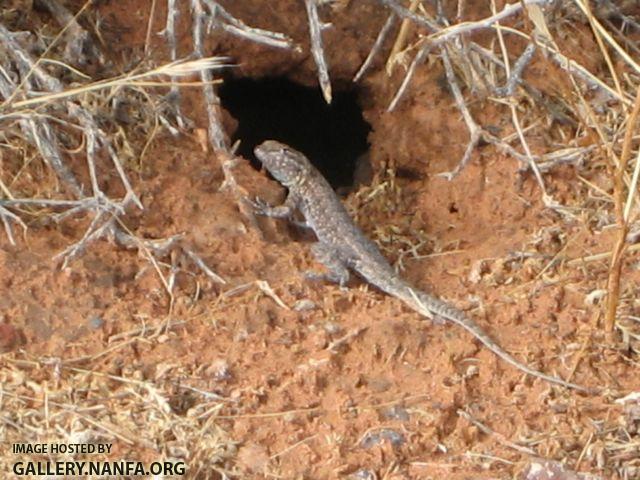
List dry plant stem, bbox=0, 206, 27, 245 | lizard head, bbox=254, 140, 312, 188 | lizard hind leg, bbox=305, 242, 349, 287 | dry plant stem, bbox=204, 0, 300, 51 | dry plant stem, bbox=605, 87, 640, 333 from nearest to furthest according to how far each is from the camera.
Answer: dry plant stem, bbox=605, 87, 640, 333
dry plant stem, bbox=0, 206, 27, 245
dry plant stem, bbox=204, 0, 300, 51
lizard hind leg, bbox=305, 242, 349, 287
lizard head, bbox=254, 140, 312, 188

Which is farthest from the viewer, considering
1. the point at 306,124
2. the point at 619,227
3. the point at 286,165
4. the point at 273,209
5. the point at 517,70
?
the point at 306,124

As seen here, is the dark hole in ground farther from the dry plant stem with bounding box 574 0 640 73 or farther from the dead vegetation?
the dry plant stem with bounding box 574 0 640 73

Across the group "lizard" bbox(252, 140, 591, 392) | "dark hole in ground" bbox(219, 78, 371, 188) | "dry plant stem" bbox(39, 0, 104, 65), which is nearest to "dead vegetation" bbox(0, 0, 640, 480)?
"dry plant stem" bbox(39, 0, 104, 65)

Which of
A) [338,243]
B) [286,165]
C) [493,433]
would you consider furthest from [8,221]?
[493,433]

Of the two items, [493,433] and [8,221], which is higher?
[8,221]

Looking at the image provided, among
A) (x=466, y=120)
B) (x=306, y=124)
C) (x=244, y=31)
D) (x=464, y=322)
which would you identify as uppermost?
(x=244, y=31)

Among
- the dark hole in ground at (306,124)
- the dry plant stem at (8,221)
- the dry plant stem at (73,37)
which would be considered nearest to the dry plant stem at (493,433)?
the dry plant stem at (8,221)

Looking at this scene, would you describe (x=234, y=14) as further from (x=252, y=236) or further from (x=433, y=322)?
(x=433, y=322)

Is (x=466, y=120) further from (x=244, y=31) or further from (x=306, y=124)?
(x=306, y=124)
